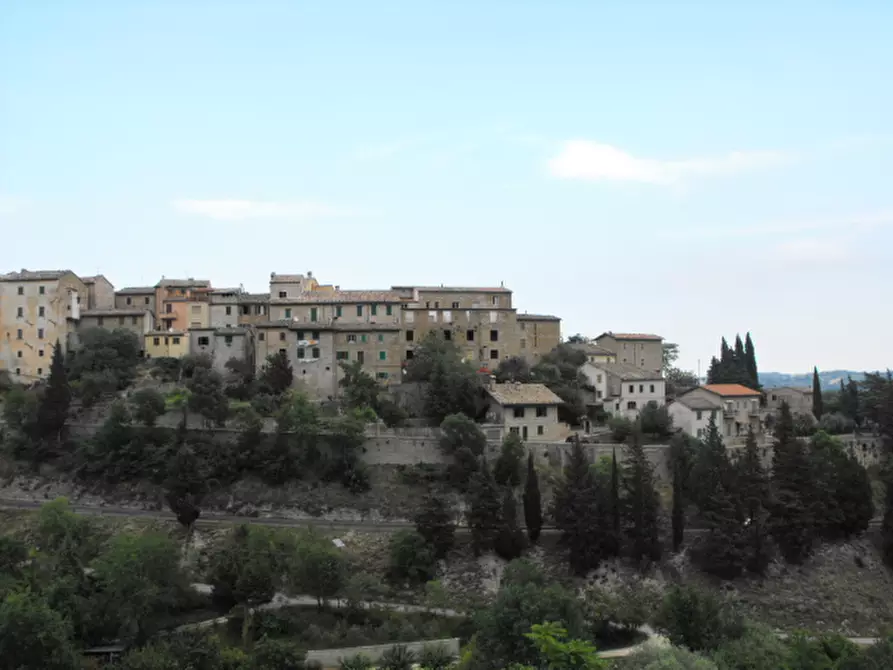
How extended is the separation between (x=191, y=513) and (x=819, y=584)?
3189 cm

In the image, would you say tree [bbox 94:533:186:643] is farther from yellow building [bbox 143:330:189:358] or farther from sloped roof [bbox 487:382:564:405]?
yellow building [bbox 143:330:189:358]

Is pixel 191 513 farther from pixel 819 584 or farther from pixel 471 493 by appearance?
A: pixel 819 584

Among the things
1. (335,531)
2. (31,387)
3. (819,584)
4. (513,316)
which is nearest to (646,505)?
(819,584)

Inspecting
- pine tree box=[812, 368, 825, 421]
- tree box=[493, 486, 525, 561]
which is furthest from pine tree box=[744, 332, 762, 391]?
tree box=[493, 486, 525, 561]

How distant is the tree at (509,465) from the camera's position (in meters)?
47.4

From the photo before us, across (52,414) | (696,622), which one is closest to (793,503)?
(696,622)

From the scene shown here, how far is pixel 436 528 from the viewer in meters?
41.6

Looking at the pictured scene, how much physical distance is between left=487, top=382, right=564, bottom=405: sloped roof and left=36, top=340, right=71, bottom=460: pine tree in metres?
25.1

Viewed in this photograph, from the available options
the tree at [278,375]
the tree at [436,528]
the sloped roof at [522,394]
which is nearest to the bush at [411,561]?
the tree at [436,528]

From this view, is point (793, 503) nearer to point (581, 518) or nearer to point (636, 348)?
point (581, 518)

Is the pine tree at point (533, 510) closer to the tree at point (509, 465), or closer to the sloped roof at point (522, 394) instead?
the tree at point (509, 465)

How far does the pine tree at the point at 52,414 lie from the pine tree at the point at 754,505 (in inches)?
1483

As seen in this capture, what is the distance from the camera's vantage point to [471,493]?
44281mm

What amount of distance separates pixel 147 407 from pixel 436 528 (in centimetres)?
1871
